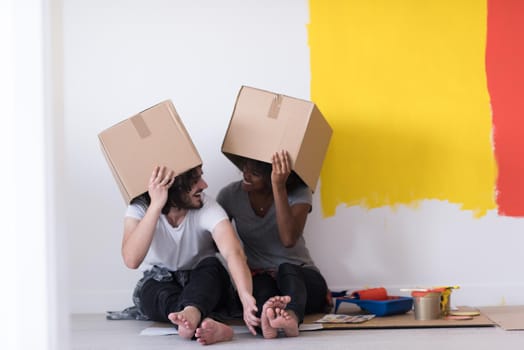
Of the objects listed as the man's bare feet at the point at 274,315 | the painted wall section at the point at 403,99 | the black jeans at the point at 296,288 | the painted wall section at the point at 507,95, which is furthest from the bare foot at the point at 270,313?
the painted wall section at the point at 507,95

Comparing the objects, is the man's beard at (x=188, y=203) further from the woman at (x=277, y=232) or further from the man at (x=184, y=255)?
the woman at (x=277, y=232)

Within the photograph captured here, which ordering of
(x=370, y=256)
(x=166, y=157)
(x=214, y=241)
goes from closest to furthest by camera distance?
(x=166, y=157) → (x=214, y=241) → (x=370, y=256)

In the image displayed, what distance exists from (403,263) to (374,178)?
35 centimetres

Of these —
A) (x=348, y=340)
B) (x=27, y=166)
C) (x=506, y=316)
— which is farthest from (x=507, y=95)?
(x=27, y=166)

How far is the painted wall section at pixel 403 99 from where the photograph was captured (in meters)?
2.90

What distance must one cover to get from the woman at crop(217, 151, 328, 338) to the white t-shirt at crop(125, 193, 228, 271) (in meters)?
0.21

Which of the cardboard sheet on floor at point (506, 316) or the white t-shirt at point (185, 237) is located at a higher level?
the white t-shirt at point (185, 237)

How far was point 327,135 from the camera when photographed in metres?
2.55

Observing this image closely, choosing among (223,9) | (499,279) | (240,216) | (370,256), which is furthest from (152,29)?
(499,279)

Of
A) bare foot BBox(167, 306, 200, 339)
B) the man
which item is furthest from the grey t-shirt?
bare foot BBox(167, 306, 200, 339)

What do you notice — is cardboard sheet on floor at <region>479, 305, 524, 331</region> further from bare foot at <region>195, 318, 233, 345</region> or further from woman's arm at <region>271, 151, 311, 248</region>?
bare foot at <region>195, 318, 233, 345</region>

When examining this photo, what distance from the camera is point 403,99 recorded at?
2.91 metres

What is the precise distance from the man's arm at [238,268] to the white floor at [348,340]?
8 cm

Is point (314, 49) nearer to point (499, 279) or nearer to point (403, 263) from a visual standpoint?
point (403, 263)
